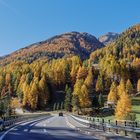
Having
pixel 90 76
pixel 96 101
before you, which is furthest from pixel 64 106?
pixel 90 76

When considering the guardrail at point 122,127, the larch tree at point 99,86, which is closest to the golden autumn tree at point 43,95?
the larch tree at point 99,86

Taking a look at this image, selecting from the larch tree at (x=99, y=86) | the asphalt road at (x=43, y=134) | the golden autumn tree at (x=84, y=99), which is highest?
the larch tree at (x=99, y=86)

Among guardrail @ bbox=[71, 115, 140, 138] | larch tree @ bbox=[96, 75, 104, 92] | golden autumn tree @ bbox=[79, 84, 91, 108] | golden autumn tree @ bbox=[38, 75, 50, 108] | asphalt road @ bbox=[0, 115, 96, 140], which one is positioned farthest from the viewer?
larch tree @ bbox=[96, 75, 104, 92]

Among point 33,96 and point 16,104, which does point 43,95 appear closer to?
point 33,96

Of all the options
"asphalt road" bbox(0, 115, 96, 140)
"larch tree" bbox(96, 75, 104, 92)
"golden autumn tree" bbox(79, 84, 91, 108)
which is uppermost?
"larch tree" bbox(96, 75, 104, 92)

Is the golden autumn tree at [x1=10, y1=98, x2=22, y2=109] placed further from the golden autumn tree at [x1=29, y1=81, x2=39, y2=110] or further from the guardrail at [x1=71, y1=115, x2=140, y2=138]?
the guardrail at [x1=71, y1=115, x2=140, y2=138]

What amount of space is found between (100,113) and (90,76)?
67964mm

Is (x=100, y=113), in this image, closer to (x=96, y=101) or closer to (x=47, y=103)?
(x=96, y=101)

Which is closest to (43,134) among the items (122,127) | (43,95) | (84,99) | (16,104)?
(122,127)

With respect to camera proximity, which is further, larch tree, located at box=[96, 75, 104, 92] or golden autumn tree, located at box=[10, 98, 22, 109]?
larch tree, located at box=[96, 75, 104, 92]

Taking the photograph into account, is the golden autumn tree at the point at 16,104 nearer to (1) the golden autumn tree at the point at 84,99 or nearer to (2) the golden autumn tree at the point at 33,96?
(2) the golden autumn tree at the point at 33,96

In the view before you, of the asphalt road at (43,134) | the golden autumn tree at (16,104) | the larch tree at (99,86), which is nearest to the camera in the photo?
the asphalt road at (43,134)

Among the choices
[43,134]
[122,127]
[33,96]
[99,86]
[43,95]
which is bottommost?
[43,134]

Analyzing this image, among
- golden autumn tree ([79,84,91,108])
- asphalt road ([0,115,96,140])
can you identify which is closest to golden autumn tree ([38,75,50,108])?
golden autumn tree ([79,84,91,108])
